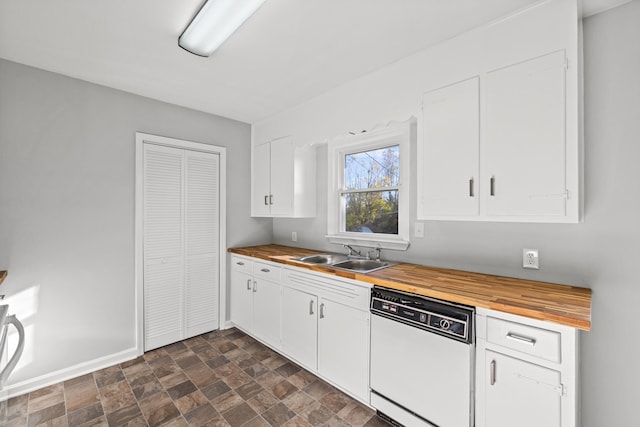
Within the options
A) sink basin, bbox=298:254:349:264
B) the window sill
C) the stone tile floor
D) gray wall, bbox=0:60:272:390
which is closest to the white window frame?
the window sill

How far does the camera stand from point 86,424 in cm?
194

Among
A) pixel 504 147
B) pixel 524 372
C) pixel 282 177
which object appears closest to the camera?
pixel 524 372

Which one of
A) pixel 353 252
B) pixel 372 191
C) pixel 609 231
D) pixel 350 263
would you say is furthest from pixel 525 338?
pixel 372 191

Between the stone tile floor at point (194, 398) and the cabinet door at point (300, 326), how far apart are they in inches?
6.0

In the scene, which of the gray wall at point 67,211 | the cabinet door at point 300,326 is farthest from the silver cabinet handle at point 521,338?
the gray wall at point 67,211

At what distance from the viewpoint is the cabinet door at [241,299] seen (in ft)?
10.6

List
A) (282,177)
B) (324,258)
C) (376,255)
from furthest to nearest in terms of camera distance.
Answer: (282,177) → (324,258) → (376,255)

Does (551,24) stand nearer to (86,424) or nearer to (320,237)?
(320,237)

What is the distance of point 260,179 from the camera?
3.64m

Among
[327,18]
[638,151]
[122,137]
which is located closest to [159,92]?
[122,137]

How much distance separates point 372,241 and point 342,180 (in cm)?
80

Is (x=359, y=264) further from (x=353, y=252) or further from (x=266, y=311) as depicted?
(x=266, y=311)

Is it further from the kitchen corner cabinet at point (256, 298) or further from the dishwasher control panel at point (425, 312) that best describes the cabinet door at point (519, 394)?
the kitchen corner cabinet at point (256, 298)

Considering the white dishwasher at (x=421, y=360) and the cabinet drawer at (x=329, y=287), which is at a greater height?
the cabinet drawer at (x=329, y=287)
